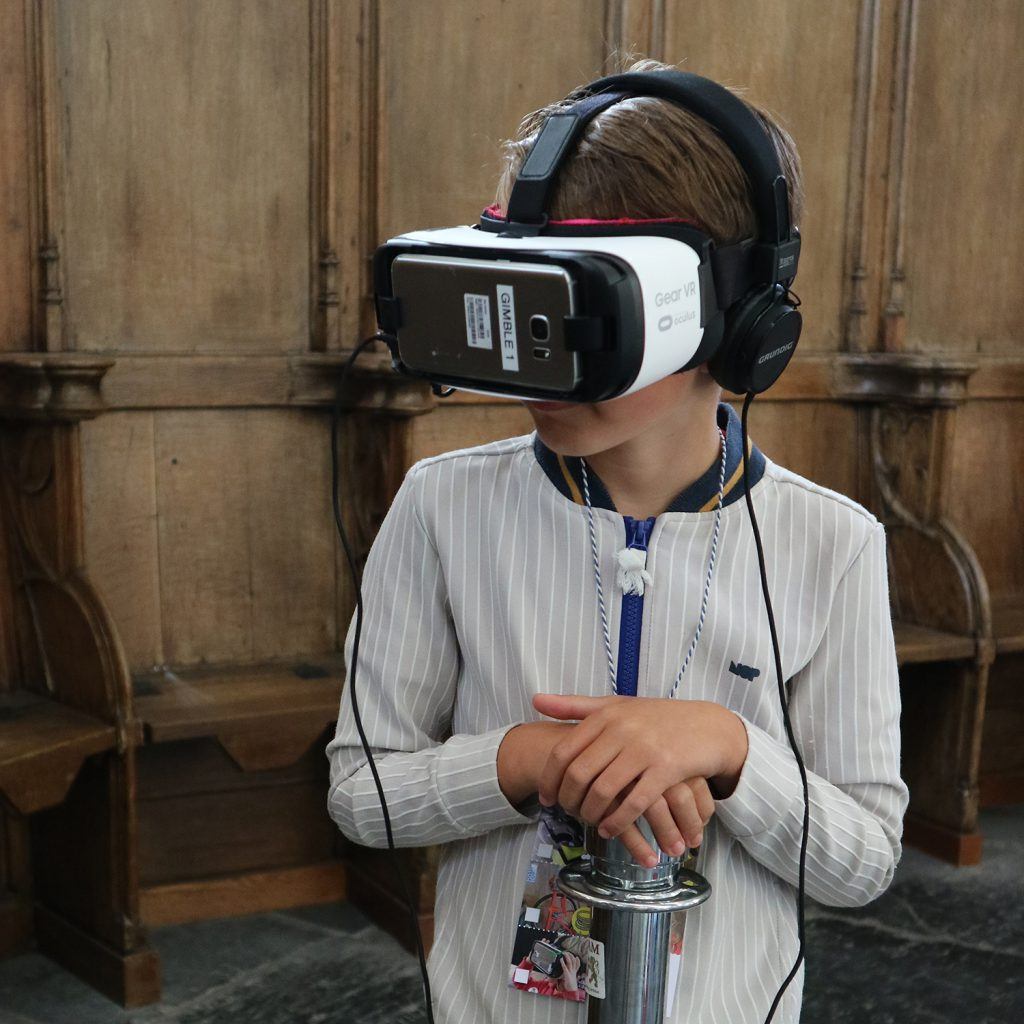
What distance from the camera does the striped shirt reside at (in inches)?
34.8

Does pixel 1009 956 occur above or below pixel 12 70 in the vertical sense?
below

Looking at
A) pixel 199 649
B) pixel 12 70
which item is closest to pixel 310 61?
pixel 12 70

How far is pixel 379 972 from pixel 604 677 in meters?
1.87

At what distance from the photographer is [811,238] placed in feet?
10.9

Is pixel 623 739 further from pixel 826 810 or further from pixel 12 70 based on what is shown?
pixel 12 70

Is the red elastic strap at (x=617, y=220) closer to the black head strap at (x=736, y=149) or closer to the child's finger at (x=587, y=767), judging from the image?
the black head strap at (x=736, y=149)

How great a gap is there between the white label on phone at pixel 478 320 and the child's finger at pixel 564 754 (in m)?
0.22

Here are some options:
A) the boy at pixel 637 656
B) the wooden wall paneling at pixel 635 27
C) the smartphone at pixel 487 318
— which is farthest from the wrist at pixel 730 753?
the wooden wall paneling at pixel 635 27

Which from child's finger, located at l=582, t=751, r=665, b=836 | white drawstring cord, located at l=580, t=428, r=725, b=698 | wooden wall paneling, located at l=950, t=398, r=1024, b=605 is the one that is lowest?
wooden wall paneling, located at l=950, t=398, r=1024, b=605

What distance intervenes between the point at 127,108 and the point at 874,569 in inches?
80.0

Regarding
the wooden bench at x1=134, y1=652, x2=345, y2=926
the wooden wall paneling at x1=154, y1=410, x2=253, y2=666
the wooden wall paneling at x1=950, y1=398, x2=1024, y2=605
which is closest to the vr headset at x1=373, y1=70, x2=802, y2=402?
the wooden bench at x1=134, y1=652, x2=345, y2=926

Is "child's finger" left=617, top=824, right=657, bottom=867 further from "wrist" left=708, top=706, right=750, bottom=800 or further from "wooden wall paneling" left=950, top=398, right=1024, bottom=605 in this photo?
"wooden wall paneling" left=950, top=398, right=1024, bottom=605

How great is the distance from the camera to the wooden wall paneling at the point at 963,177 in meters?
3.36

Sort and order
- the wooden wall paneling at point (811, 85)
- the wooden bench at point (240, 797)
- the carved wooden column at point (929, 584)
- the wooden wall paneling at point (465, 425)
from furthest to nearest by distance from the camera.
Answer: the carved wooden column at point (929, 584)
the wooden wall paneling at point (811, 85)
the wooden wall paneling at point (465, 425)
the wooden bench at point (240, 797)
